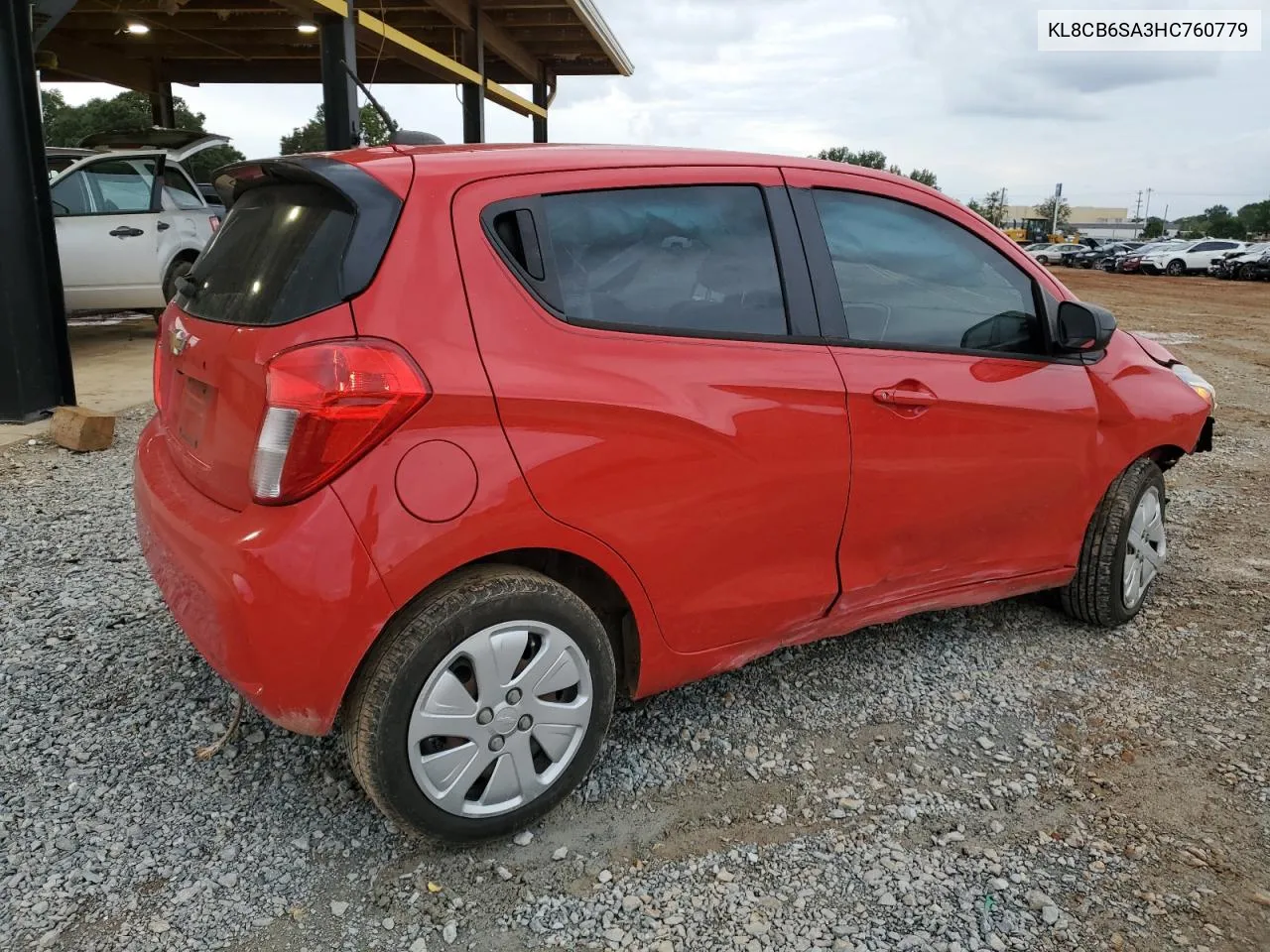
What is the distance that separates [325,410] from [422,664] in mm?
591

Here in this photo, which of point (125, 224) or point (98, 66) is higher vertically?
point (98, 66)

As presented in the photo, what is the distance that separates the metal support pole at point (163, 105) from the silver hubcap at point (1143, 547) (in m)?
16.8

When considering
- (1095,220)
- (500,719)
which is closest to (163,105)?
(500,719)

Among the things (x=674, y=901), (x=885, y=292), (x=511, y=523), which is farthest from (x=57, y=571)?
(x=885, y=292)

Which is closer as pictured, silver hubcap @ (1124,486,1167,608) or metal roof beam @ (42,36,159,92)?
silver hubcap @ (1124,486,1167,608)

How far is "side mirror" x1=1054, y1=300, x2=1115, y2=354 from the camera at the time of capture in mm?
3166

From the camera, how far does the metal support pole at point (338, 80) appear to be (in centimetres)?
880

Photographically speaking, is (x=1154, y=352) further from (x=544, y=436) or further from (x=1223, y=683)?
(x=544, y=436)

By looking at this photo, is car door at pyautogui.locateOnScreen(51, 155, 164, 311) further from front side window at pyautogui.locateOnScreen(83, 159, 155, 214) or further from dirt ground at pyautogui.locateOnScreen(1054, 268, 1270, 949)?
dirt ground at pyautogui.locateOnScreen(1054, 268, 1270, 949)

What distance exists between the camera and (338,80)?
9062mm

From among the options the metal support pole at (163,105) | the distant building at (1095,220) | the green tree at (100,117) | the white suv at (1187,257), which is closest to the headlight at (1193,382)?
the metal support pole at (163,105)

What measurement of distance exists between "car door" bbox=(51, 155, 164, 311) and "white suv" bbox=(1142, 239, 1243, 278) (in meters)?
37.9

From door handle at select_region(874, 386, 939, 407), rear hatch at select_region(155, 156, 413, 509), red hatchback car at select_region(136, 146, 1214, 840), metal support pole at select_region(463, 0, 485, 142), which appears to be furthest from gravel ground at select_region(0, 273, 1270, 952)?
metal support pole at select_region(463, 0, 485, 142)

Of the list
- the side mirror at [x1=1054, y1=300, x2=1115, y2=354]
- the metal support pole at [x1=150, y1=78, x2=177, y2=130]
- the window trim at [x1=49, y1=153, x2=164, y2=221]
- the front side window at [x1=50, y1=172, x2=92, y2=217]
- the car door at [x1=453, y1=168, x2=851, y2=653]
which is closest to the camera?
the car door at [x1=453, y1=168, x2=851, y2=653]
